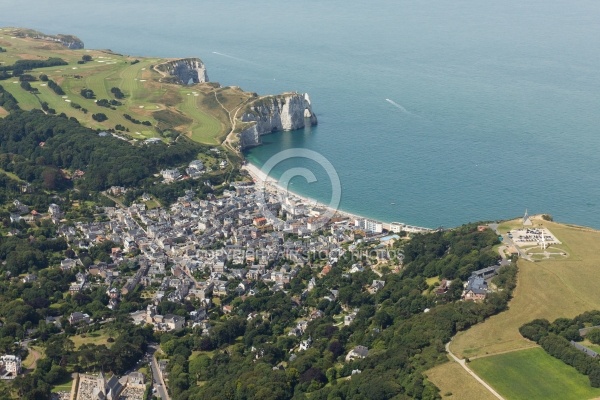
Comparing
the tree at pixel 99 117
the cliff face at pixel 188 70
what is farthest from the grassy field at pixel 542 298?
the cliff face at pixel 188 70

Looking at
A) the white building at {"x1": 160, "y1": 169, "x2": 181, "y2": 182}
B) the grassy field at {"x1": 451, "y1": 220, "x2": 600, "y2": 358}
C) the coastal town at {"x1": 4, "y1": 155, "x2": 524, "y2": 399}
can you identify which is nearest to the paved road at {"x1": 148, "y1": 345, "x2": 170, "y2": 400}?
the coastal town at {"x1": 4, "y1": 155, "x2": 524, "y2": 399}

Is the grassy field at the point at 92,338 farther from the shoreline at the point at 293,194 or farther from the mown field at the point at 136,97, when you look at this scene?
the mown field at the point at 136,97

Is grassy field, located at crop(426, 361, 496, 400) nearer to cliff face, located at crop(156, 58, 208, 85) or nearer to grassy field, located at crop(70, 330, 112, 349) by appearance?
grassy field, located at crop(70, 330, 112, 349)

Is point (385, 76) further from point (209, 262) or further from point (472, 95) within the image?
point (209, 262)

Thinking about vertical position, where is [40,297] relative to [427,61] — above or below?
below

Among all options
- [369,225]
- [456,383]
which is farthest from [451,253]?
[456,383]

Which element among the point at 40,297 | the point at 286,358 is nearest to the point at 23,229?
the point at 40,297
